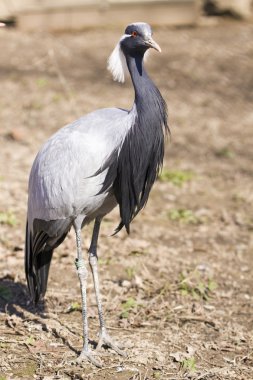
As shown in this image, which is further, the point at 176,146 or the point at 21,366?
the point at 176,146

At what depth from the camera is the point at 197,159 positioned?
9133mm

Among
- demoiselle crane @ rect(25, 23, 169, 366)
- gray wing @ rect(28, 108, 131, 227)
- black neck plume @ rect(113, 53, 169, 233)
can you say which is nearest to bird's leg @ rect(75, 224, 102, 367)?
demoiselle crane @ rect(25, 23, 169, 366)

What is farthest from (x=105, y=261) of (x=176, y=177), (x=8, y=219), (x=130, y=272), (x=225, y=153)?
(x=225, y=153)

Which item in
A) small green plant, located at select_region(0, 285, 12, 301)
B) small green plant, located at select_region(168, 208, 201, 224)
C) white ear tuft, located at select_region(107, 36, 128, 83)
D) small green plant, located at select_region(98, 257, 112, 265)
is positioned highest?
white ear tuft, located at select_region(107, 36, 128, 83)

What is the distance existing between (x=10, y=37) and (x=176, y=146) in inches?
187

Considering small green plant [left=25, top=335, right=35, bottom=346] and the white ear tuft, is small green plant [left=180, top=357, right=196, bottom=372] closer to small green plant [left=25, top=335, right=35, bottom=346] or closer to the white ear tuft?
small green plant [left=25, top=335, right=35, bottom=346]

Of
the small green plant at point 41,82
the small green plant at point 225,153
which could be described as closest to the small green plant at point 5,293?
the small green plant at point 225,153

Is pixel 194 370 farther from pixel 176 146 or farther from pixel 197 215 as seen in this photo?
pixel 176 146

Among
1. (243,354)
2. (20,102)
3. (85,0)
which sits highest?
(85,0)

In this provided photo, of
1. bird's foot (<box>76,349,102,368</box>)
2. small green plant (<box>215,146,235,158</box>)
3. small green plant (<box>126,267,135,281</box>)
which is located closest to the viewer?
bird's foot (<box>76,349,102,368</box>)

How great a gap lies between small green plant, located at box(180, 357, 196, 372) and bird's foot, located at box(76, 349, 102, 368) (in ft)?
1.82

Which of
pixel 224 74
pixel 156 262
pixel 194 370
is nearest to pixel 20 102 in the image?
pixel 224 74

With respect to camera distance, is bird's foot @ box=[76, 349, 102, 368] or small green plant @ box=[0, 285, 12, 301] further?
small green plant @ box=[0, 285, 12, 301]

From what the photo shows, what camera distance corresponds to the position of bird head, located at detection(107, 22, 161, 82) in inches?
174
